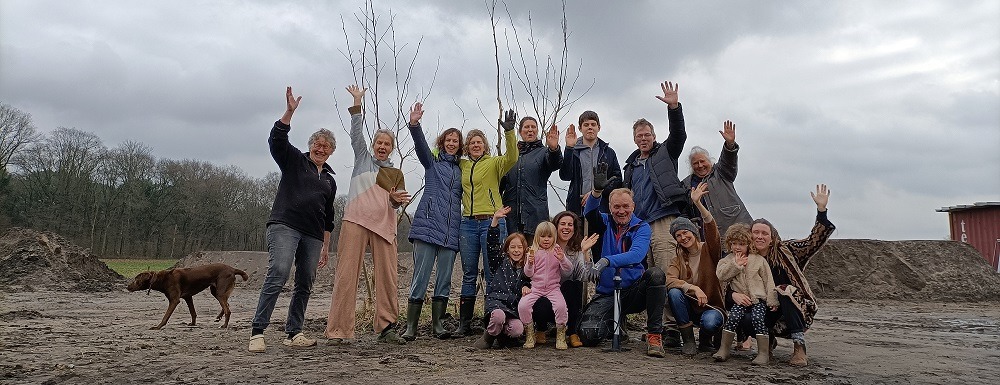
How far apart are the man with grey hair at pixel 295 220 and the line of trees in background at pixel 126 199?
30.8 meters

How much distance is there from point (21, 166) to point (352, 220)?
1555 inches

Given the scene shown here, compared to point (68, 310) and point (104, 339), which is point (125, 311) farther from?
point (104, 339)

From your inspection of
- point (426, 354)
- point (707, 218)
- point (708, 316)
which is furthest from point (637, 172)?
point (426, 354)

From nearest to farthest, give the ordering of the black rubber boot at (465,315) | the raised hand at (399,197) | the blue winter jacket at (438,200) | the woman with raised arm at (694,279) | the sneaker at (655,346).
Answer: the sneaker at (655,346)
the woman with raised arm at (694,279)
the raised hand at (399,197)
the blue winter jacket at (438,200)
the black rubber boot at (465,315)

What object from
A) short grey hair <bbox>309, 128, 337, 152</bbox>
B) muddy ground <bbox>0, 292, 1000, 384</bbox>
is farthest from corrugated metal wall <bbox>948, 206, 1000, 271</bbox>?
short grey hair <bbox>309, 128, 337, 152</bbox>

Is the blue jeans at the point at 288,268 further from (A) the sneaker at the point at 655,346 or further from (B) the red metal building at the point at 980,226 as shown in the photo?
(B) the red metal building at the point at 980,226

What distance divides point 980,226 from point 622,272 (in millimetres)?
16874

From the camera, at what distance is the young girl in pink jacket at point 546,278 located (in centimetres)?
461

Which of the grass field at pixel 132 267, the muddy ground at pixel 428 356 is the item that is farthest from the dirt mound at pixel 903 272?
the grass field at pixel 132 267

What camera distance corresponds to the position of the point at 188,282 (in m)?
6.95

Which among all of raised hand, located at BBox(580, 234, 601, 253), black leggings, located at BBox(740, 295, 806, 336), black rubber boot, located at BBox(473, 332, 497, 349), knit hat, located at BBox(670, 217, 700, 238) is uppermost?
knit hat, located at BBox(670, 217, 700, 238)

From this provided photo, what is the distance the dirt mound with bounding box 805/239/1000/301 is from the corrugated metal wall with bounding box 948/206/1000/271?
4765 millimetres

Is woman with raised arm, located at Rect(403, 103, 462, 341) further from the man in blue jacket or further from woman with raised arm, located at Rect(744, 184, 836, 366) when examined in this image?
woman with raised arm, located at Rect(744, 184, 836, 366)

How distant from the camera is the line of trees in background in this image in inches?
1384
